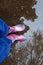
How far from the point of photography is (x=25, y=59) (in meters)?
17.1

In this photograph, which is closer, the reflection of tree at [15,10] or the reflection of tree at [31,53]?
the reflection of tree at [15,10]

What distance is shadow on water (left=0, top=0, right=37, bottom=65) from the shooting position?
8722mm

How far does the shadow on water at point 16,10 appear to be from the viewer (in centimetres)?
872

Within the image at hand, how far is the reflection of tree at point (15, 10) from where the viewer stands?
8.73m

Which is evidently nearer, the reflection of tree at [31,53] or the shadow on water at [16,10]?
the shadow on water at [16,10]

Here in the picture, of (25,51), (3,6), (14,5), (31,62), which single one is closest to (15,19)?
(14,5)

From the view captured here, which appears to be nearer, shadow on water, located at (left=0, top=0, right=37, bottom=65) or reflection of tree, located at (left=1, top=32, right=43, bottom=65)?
shadow on water, located at (left=0, top=0, right=37, bottom=65)

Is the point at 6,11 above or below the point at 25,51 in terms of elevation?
Answer: below

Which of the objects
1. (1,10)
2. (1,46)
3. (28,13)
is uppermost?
(28,13)

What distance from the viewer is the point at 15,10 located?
31.2 ft

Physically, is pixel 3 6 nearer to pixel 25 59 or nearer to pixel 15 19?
pixel 15 19

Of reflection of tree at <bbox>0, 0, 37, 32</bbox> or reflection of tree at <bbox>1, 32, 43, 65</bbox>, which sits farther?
reflection of tree at <bbox>1, 32, 43, 65</bbox>

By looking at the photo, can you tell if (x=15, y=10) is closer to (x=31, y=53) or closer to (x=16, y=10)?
(x=16, y=10)

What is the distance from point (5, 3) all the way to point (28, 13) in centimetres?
166
